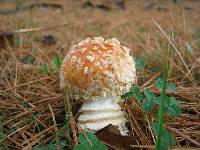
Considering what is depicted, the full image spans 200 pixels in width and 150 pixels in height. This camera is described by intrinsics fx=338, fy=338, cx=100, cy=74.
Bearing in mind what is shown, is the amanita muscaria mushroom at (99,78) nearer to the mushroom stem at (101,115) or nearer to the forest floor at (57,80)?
the mushroom stem at (101,115)

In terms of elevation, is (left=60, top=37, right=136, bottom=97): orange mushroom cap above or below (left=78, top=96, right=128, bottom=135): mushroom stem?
above

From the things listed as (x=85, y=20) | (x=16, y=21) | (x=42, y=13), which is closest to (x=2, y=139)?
(x=16, y=21)

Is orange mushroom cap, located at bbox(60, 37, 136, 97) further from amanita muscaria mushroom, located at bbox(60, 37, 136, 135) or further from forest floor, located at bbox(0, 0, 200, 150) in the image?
forest floor, located at bbox(0, 0, 200, 150)

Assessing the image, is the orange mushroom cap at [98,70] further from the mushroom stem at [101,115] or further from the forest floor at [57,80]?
the forest floor at [57,80]

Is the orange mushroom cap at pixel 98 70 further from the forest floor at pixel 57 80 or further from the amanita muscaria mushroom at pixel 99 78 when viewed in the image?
the forest floor at pixel 57 80

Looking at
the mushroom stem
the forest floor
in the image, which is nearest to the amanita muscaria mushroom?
the mushroom stem

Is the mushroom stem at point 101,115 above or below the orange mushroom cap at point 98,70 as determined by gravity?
below

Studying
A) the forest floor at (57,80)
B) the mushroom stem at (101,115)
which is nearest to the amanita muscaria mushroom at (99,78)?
the mushroom stem at (101,115)
